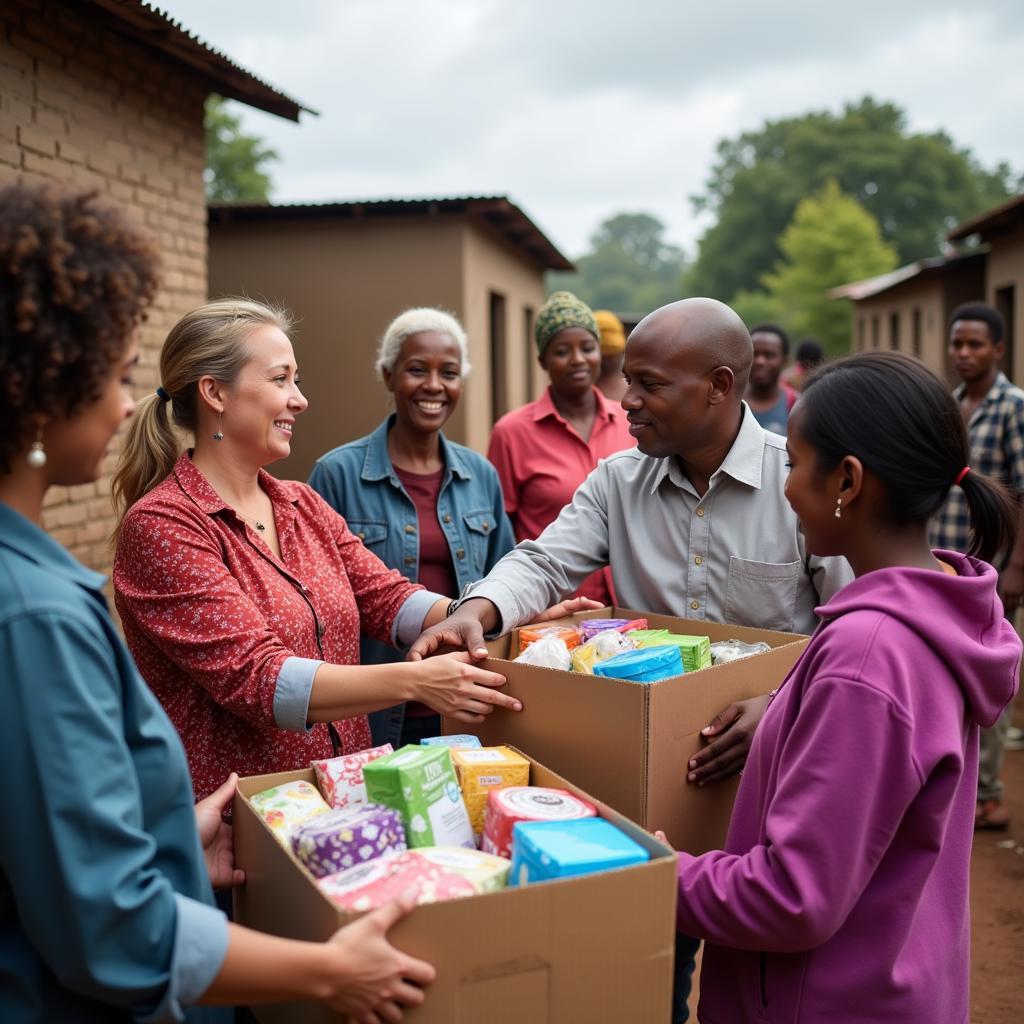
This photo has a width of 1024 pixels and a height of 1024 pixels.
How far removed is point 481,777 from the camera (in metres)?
1.75

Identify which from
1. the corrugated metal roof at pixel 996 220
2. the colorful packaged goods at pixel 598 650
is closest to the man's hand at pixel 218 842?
the colorful packaged goods at pixel 598 650

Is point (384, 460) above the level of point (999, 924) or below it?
above

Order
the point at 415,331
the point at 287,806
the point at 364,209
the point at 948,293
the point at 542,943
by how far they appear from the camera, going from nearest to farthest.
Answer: the point at 542,943 → the point at 287,806 → the point at 415,331 → the point at 364,209 → the point at 948,293

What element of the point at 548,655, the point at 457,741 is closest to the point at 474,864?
the point at 457,741

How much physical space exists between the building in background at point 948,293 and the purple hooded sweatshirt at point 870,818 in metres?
4.23

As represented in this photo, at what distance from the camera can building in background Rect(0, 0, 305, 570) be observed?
535 cm

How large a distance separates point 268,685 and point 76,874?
0.88 meters

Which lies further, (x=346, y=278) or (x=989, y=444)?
(x=346, y=278)

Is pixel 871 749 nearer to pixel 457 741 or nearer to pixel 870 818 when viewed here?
pixel 870 818

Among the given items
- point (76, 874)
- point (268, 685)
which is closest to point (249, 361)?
point (268, 685)

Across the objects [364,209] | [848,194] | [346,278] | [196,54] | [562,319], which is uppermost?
[848,194]

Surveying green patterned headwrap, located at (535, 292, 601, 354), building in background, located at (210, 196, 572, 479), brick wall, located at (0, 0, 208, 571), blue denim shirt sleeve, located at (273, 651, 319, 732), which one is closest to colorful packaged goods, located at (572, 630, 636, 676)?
blue denim shirt sleeve, located at (273, 651, 319, 732)

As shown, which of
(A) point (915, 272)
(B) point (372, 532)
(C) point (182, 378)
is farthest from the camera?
(A) point (915, 272)

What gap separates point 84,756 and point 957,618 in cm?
126
